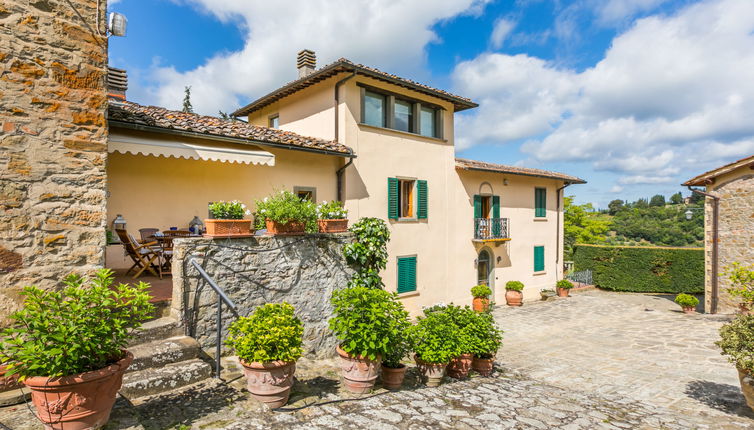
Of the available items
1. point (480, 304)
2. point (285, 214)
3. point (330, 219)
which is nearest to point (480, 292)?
point (480, 304)

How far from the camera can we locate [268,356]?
4.82 metres

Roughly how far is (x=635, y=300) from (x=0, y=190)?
25.1 m

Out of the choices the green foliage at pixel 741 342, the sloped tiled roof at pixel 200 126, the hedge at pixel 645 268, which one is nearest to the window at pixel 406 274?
the sloped tiled roof at pixel 200 126

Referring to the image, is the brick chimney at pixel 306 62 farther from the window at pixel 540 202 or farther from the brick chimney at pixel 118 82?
the window at pixel 540 202

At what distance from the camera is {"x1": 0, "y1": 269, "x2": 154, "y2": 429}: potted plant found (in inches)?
134

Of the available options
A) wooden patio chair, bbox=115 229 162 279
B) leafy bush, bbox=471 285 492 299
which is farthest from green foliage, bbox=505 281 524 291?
wooden patio chair, bbox=115 229 162 279

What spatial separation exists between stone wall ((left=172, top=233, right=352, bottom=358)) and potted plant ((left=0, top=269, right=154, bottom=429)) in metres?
2.49

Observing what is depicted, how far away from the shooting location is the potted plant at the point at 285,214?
7.68 metres

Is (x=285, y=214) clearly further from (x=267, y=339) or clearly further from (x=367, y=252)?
(x=267, y=339)

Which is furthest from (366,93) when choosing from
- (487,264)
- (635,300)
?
(635,300)

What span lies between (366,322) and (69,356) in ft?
11.6

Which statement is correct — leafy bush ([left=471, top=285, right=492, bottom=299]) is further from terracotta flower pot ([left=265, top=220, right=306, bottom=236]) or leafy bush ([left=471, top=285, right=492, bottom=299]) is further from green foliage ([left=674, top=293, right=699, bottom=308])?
terracotta flower pot ([left=265, top=220, right=306, bottom=236])

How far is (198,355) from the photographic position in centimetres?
590

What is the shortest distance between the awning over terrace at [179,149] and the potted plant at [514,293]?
14094mm
